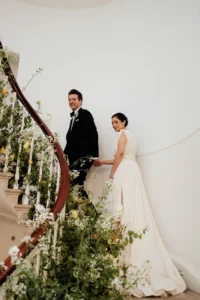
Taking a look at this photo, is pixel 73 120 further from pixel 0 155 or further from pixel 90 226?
pixel 90 226

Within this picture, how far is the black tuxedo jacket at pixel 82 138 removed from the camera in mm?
3275

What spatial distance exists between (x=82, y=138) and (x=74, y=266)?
1.88 m

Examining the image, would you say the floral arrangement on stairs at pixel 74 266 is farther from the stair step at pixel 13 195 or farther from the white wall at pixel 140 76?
the white wall at pixel 140 76

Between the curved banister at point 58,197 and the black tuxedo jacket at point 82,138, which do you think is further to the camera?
the black tuxedo jacket at point 82,138

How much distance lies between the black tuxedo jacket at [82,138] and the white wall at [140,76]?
0.51 meters

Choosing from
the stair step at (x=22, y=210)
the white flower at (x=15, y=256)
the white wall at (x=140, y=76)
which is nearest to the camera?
the white flower at (x=15, y=256)

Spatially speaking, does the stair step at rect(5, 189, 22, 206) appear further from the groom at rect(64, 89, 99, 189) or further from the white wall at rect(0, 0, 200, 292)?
the white wall at rect(0, 0, 200, 292)

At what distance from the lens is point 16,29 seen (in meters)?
4.25

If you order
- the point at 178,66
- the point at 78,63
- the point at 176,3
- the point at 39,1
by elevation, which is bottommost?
the point at 178,66

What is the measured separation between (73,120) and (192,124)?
1.39 metres

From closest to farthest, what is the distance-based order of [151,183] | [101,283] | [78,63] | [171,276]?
[101,283] < [171,276] < [151,183] < [78,63]

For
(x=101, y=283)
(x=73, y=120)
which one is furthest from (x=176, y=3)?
(x=101, y=283)

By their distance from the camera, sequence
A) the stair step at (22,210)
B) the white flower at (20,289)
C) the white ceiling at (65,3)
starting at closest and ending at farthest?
the white flower at (20,289) < the stair step at (22,210) < the white ceiling at (65,3)

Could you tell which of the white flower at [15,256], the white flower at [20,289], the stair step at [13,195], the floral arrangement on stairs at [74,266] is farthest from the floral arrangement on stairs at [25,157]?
the white flower at [20,289]
